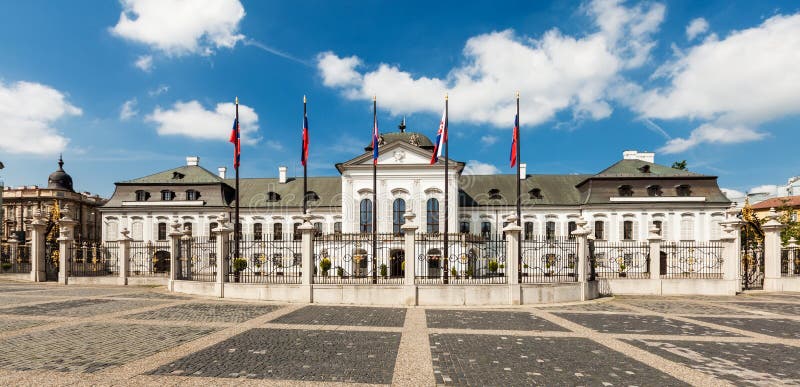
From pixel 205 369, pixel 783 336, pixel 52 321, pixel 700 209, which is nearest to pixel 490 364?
pixel 205 369

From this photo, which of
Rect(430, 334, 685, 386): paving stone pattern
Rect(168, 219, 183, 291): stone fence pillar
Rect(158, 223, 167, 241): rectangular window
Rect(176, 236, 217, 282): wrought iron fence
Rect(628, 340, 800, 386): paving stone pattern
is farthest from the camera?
Rect(158, 223, 167, 241): rectangular window

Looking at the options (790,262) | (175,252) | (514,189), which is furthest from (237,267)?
(514,189)

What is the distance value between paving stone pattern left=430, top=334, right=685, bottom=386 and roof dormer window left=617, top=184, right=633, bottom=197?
34.2 meters

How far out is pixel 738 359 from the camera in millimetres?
7434

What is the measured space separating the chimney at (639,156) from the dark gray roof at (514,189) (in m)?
4.98

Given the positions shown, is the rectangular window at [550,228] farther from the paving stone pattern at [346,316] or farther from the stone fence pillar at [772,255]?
the paving stone pattern at [346,316]

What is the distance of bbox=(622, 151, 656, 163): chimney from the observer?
4447cm

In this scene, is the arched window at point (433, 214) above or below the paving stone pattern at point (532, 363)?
above

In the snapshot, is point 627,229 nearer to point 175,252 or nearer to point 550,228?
point 550,228

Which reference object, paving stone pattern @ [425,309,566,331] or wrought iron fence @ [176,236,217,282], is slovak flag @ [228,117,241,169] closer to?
wrought iron fence @ [176,236,217,282]

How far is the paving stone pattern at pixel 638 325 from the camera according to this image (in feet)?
31.6

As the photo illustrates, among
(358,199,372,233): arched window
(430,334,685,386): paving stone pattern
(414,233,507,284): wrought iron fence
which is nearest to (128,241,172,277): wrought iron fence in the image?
(414,233,507,284): wrought iron fence

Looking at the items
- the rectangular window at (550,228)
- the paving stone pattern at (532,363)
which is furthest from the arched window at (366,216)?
the paving stone pattern at (532,363)

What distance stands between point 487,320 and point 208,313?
766 cm
